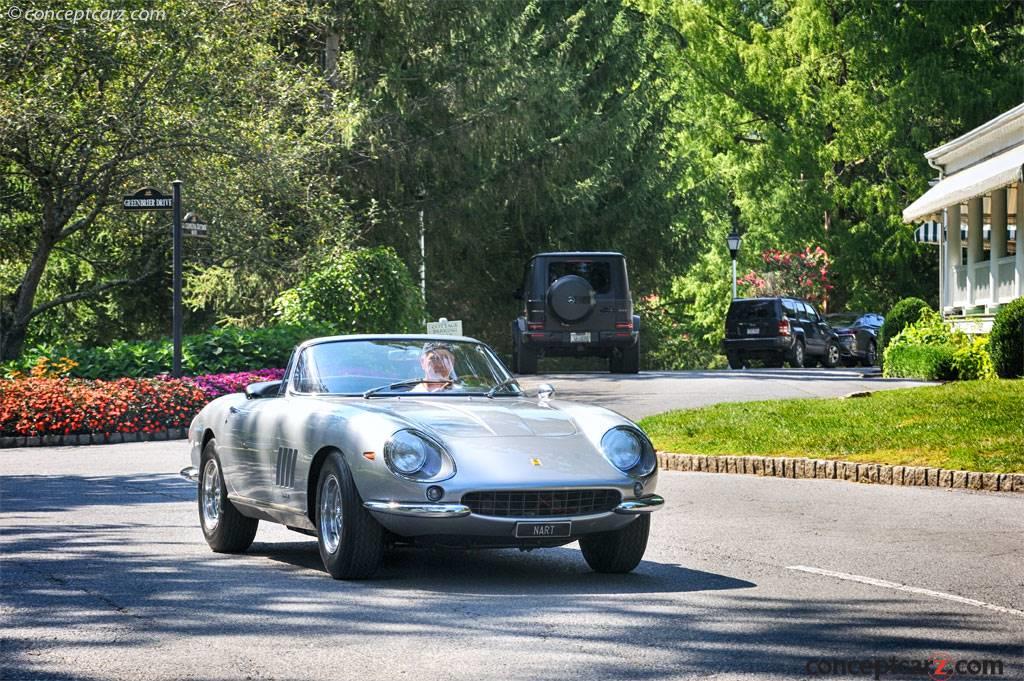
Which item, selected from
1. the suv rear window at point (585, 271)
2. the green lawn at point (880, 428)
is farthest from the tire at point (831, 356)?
the green lawn at point (880, 428)

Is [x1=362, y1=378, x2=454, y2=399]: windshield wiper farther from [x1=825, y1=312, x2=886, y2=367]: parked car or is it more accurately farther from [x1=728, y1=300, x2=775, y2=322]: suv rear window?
[x1=825, y1=312, x2=886, y2=367]: parked car

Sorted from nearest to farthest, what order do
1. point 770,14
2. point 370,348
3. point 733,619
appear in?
point 733,619 < point 370,348 < point 770,14

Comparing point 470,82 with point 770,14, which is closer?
point 470,82

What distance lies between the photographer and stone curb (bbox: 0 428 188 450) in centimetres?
A: 2153

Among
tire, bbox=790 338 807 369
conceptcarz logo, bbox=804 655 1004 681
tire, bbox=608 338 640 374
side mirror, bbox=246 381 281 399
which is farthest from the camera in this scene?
tire, bbox=790 338 807 369

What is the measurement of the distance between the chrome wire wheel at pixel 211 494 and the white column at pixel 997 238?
2404cm

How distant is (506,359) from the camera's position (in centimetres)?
5116

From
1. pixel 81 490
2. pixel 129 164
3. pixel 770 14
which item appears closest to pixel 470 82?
pixel 129 164

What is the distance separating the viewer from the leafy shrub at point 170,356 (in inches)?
981

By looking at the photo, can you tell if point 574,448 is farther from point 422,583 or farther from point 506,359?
point 506,359

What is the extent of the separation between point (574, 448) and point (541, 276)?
23.2 meters

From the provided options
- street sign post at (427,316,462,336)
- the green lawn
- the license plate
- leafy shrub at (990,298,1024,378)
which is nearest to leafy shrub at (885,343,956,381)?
leafy shrub at (990,298,1024,378)

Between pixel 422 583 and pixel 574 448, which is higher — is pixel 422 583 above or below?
below

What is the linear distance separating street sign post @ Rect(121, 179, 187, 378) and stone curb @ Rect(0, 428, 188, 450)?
194 centimetres
